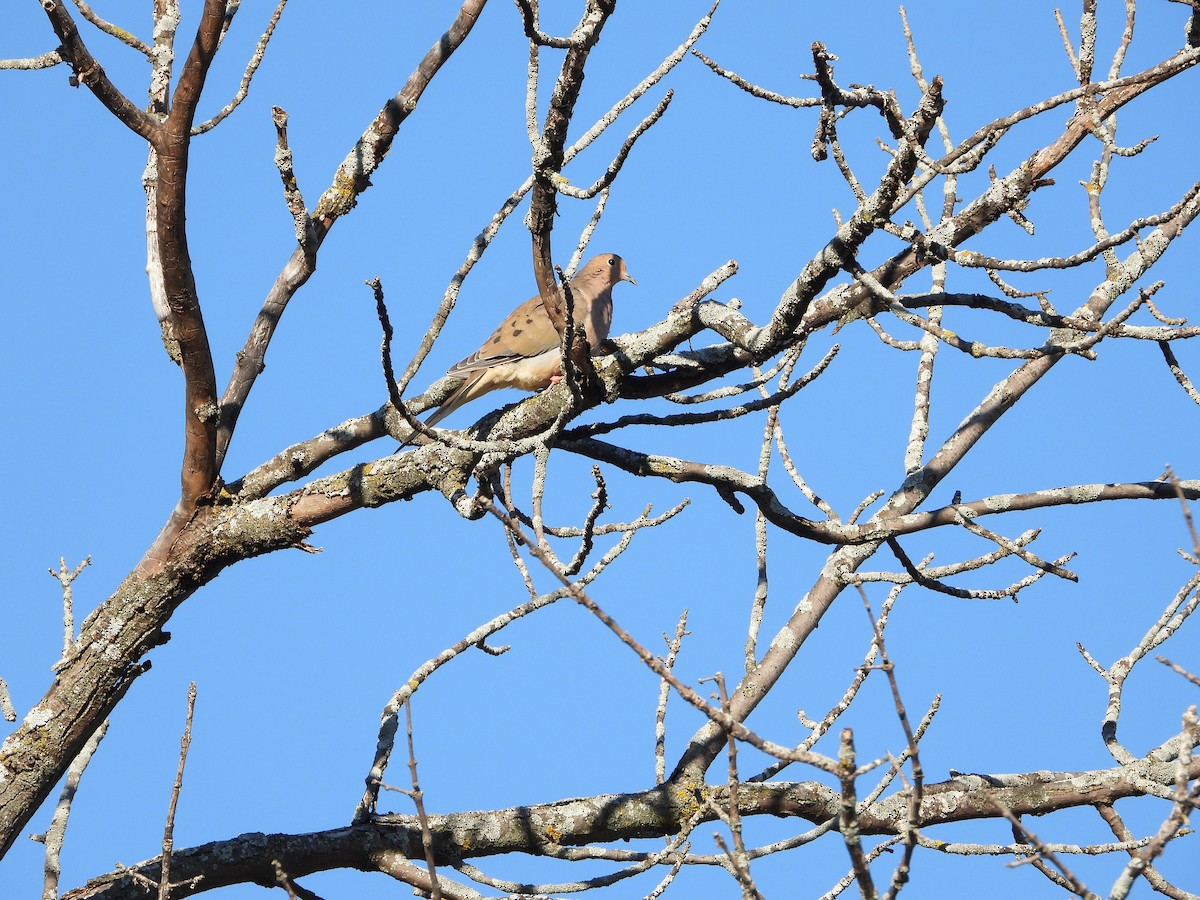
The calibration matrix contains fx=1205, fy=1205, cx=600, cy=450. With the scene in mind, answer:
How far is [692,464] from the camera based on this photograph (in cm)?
373

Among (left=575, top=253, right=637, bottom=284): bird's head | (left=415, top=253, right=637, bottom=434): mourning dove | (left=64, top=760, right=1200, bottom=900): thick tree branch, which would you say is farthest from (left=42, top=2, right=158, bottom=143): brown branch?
(left=575, top=253, right=637, bottom=284): bird's head

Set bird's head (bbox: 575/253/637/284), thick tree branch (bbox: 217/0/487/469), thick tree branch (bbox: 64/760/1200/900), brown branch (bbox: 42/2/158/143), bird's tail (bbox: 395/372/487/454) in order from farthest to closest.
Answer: bird's head (bbox: 575/253/637/284) → bird's tail (bbox: 395/372/487/454) → thick tree branch (bbox: 217/0/487/469) → thick tree branch (bbox: 64/760/1200/900) → brown branch (bbox: 42/2/158/143)

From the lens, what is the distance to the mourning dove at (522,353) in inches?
202

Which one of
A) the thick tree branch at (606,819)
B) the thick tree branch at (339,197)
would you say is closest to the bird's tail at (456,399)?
the thick tree branch at (339,197)

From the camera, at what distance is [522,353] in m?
→ 5.41

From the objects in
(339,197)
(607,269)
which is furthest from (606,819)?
(607,269)

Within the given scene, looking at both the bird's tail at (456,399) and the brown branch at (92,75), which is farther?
the bird's tail at (456,399)

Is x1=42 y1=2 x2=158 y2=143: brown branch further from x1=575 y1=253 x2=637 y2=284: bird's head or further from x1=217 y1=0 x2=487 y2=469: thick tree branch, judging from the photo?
x1=575 y1=253 x2=637 y2=284: bird's head

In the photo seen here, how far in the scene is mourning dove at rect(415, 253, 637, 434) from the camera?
5.13 m

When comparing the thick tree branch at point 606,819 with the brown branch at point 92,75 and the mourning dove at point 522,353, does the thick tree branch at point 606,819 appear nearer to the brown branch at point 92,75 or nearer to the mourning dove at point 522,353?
the mourning dove at point 522,353

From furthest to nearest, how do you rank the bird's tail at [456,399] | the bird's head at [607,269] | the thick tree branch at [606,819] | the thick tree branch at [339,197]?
the bird's head at [607,269] < the bird's tail at [456,399] < the thick tree branch at [339,197] < the thick tree branch at [606,819]

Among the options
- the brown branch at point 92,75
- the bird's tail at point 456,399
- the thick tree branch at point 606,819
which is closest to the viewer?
the brown branch at point 92,75

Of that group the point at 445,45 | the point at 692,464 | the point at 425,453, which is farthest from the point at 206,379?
the point at 445,45

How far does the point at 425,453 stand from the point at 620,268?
3604 mm
